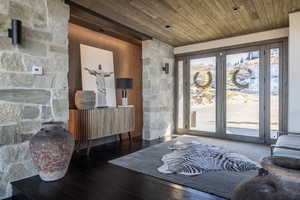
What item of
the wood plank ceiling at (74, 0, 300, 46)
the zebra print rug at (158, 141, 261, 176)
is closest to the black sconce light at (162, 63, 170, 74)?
the wood plank ceiling at (74, 0, 300, 46)

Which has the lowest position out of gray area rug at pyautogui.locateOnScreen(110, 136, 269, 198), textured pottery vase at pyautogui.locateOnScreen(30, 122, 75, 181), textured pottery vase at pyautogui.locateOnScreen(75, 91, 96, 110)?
gray area rug at pyautogui.locateOnScreen(110, 136, 269, 198)

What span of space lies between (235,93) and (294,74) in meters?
1.42

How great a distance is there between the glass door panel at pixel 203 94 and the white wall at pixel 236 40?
33 centimetres

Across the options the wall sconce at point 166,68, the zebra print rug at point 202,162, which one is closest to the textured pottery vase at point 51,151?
the zebra print rug at point 202,162

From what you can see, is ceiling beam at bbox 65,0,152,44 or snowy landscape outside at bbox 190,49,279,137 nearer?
ceiling beam at bbox 65,0,152,44

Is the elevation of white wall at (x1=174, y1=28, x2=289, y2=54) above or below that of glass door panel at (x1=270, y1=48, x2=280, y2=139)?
above

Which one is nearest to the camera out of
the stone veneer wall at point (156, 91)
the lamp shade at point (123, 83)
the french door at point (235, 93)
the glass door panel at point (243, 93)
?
the lamp shade at point (123, 83)

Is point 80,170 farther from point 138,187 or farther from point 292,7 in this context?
point 292,7

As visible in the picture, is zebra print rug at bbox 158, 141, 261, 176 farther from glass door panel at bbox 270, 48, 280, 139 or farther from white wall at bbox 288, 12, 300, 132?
glass door panel at bbox 270, 48, 280, 139

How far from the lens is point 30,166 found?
7.93 feet

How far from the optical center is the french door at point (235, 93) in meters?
4.28

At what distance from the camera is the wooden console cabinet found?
3.40 meters

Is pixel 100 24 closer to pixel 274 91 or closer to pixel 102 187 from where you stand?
pixel 102 187

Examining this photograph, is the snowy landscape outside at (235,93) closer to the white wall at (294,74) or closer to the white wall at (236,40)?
the white wall at (236,40)
